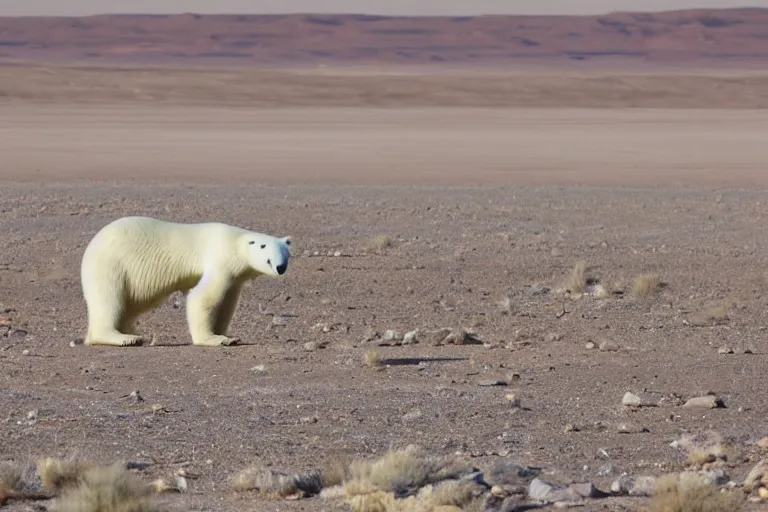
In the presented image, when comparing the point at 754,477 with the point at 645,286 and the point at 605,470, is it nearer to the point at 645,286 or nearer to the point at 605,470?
the point at 605,470

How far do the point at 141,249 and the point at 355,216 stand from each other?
11167 mm

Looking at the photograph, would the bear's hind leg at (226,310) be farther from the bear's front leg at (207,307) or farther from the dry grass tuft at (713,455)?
the dry grass tuft at (713,455)

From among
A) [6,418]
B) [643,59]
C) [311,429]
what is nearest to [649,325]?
[311,429]

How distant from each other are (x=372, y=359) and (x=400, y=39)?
181 meters

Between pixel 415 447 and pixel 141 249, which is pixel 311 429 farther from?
pixel 141 249

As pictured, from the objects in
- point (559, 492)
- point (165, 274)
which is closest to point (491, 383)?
point (165, 274)

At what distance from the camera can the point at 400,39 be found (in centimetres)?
19112

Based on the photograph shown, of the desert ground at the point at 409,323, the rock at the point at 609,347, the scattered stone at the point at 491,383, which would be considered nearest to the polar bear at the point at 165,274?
the desert ground at the point at 409,323

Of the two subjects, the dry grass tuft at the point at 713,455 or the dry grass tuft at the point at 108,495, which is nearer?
the dry grass tuft at the point at 108,495

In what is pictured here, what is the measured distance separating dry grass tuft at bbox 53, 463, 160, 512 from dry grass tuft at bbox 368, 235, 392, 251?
12590 millimetres

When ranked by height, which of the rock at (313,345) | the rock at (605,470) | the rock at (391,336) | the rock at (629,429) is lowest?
the rock at (391,336)

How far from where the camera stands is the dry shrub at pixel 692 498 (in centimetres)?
695

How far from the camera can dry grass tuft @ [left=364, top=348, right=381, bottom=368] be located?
11.6m

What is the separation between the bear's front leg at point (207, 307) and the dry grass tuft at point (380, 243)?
285 inches
